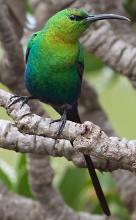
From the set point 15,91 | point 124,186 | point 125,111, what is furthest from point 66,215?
point 125,111

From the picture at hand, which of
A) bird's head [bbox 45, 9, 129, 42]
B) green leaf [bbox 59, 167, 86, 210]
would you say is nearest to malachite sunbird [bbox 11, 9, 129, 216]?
bird's head [bbox 45, 9, 129, 42]

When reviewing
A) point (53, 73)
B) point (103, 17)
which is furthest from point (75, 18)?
point (53, 73)

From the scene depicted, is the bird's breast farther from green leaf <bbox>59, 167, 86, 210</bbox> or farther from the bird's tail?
green leaf <bbox>59, 167, 86, 210</bbox>

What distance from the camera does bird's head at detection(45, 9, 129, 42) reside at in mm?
4031

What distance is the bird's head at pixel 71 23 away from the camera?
403cm

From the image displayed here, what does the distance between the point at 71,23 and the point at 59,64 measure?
0.80ft

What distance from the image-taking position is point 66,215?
4414mm

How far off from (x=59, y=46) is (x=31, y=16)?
159cm

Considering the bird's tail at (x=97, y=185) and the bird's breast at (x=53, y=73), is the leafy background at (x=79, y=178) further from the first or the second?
the bird's breast at (x=53, y=73)

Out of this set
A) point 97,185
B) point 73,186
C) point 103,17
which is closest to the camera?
point 97,185

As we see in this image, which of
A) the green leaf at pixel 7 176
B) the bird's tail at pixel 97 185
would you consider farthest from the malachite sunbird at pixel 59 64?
the green leaf at pixel 7 176

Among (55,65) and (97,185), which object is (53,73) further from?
(97,185)

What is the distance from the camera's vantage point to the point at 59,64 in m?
4.10

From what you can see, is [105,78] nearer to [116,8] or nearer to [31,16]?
[31,16]
